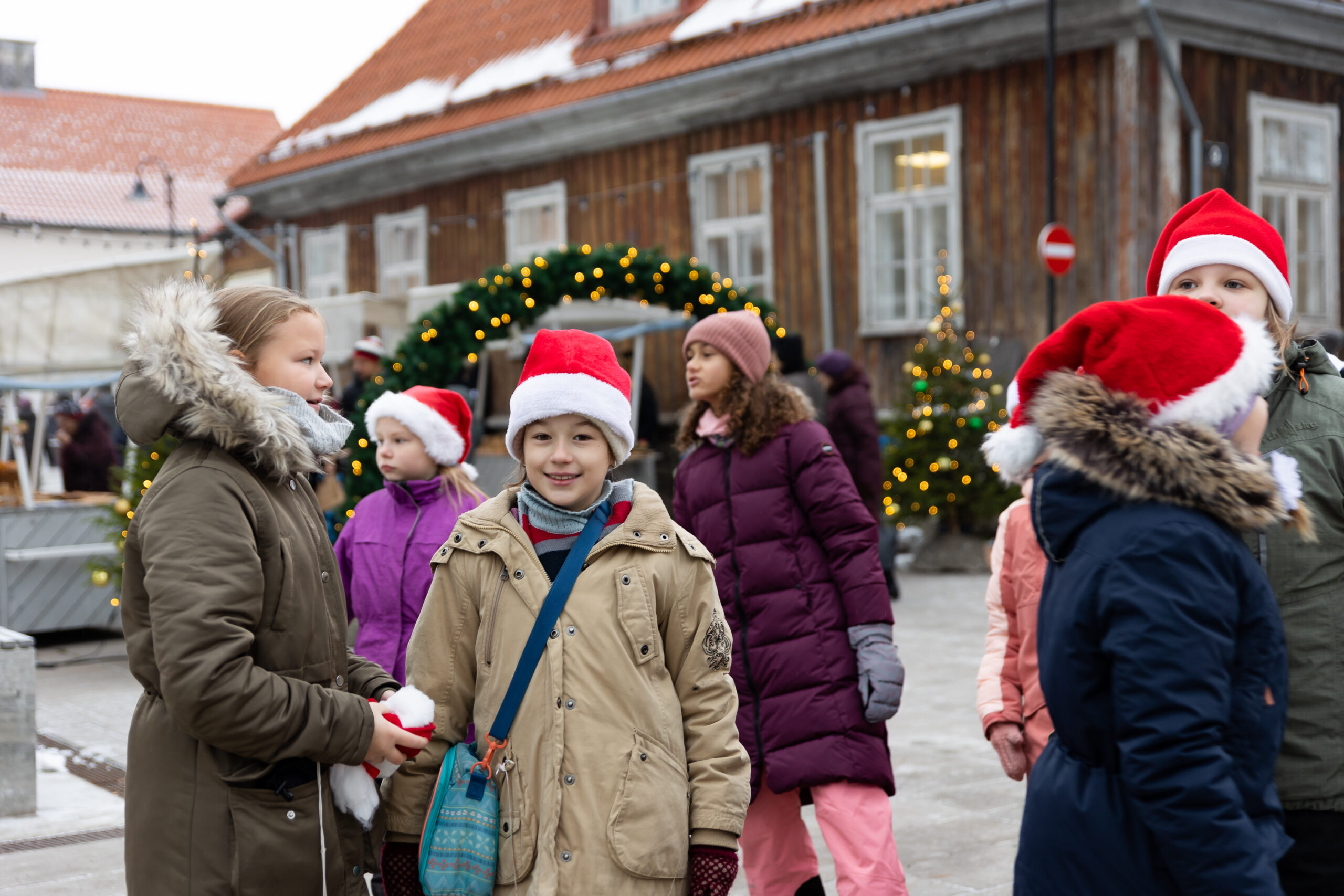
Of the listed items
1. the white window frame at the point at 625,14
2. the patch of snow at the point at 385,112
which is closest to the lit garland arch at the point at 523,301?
the white window frame at the point at 625,14

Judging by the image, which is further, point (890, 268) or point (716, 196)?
point (716, 196)

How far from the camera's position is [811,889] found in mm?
4242

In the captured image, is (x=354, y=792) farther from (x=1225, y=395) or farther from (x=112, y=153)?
(x=112, y=153)

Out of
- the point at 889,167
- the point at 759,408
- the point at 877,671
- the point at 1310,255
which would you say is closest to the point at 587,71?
the point at 889,167

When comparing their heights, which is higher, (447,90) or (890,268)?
(447,90)

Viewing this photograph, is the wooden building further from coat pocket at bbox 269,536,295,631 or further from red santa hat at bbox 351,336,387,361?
coat pocket at bbox 269,536,295,631

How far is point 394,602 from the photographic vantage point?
176 inches

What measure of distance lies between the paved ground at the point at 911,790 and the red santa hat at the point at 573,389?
247 cm

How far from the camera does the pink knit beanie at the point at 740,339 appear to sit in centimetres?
442

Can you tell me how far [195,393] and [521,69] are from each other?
15840 millimetres

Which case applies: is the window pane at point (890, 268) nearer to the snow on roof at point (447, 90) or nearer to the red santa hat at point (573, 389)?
the snow on roof at point (447, 90)

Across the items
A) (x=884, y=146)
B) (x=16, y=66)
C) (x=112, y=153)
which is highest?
(x=16, y=66)

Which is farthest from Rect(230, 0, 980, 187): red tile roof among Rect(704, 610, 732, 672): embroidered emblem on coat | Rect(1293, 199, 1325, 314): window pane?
Rect(704, 610, 732, 672): embroidered emblem on coat

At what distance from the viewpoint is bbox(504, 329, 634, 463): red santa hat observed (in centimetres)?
293
